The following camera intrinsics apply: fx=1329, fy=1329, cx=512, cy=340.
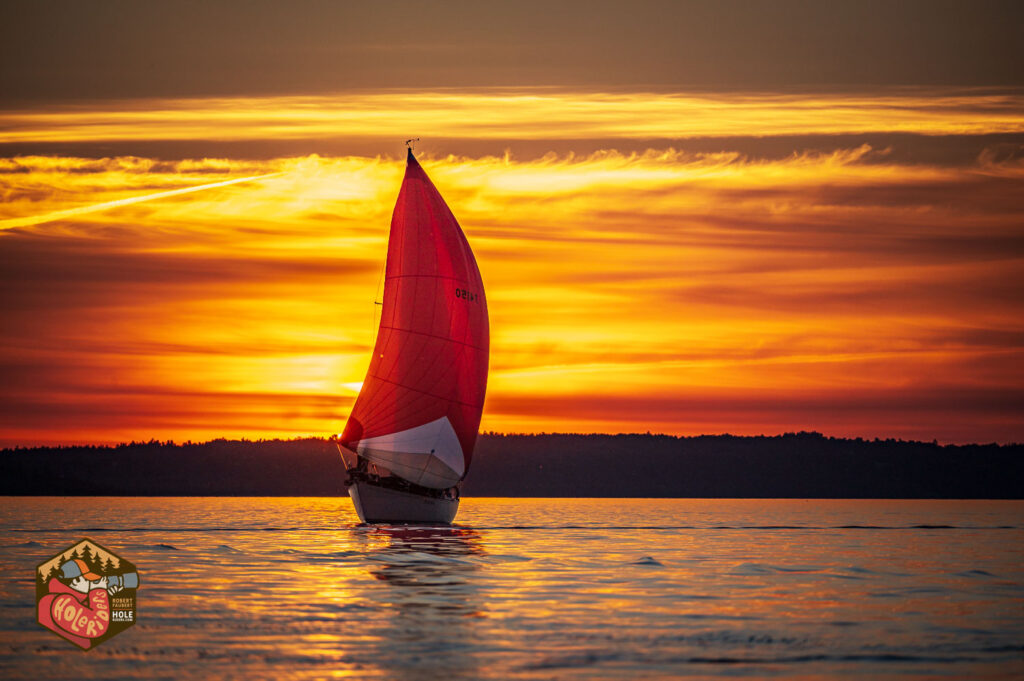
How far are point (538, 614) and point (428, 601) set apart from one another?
4.57m

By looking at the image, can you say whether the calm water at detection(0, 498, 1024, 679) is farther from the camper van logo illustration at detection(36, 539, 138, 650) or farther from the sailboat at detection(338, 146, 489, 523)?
the sailboat at detection(338, 146, 489, 523)

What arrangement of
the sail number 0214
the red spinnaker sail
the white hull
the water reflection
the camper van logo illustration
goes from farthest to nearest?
the sail number 0214
the red spinnaker sail
the white hull
the camper van logo illustration
the water reflection

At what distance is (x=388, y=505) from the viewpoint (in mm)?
80375

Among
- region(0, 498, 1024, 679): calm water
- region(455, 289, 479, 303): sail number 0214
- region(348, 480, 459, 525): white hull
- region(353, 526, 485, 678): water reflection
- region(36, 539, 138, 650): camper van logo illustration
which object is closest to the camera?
region(0, 498, 1024, 679): calm water

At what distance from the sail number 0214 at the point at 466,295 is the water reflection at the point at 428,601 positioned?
17.2 m

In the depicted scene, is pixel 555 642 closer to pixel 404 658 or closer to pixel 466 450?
pixel 404 658

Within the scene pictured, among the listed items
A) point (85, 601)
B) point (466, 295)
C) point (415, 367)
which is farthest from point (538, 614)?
point (466, 295)

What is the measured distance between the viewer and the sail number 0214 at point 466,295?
81438 mm

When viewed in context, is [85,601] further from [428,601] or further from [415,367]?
[415,367]

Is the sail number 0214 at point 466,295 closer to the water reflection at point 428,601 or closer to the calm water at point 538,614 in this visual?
the water reflection at point 428,601

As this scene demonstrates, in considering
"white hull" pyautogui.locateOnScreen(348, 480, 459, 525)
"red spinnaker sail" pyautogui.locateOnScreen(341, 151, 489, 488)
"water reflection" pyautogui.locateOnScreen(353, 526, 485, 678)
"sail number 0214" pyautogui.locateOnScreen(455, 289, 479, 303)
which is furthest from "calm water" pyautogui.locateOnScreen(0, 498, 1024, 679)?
"sail number 0214" pyautogui.locateOnScreen(455, 289, 479, 303)

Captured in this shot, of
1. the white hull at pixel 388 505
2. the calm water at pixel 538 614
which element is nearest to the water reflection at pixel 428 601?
the calm water at pixel 538 614

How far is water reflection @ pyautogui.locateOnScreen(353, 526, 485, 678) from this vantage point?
26.3 m

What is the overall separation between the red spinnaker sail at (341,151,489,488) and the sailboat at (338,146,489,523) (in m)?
0.06
